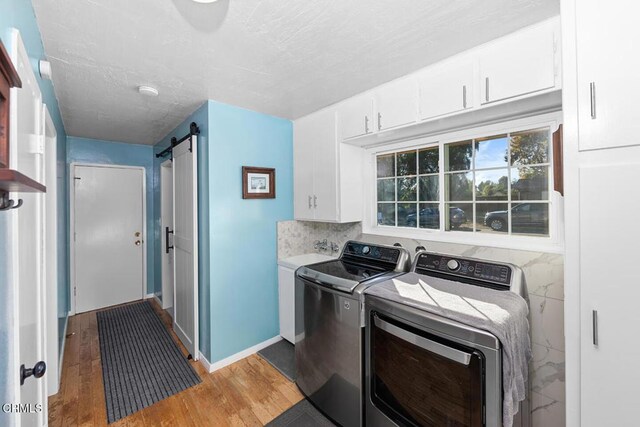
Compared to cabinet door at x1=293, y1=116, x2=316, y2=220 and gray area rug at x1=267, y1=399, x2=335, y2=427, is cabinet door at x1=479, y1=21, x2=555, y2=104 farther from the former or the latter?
gray area rug at x1=267, y1=399, x2=335, y2=427

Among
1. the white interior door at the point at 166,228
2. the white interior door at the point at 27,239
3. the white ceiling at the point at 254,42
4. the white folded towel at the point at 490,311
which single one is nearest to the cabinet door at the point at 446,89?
the white ceiling at the point at 254,42

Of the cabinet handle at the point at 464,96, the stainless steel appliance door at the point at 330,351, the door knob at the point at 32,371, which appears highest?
the cabinet handle at the point at 464,96

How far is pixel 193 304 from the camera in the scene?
2.59 metres

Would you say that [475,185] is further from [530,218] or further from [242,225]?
[242,225]

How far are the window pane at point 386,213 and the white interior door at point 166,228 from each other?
9.30ft

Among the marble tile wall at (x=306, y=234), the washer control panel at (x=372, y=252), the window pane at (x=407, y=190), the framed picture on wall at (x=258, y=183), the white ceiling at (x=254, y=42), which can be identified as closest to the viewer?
the white ceiling at (x=254, y=42)

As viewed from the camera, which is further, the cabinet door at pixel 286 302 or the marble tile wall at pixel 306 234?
the marble tile wall at pixel 306 234

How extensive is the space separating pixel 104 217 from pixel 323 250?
321cm

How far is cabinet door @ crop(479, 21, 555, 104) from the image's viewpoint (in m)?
1.34

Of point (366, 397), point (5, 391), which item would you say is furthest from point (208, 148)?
point (366, 397)

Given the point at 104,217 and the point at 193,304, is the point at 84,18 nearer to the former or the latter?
the point at 193,304

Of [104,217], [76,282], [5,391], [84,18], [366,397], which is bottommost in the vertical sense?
[366,397]

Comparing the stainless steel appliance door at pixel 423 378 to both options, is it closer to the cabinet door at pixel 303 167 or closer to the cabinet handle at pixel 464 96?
the cabinet handle at pixel 464 96

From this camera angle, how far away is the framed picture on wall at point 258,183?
8.48ft
